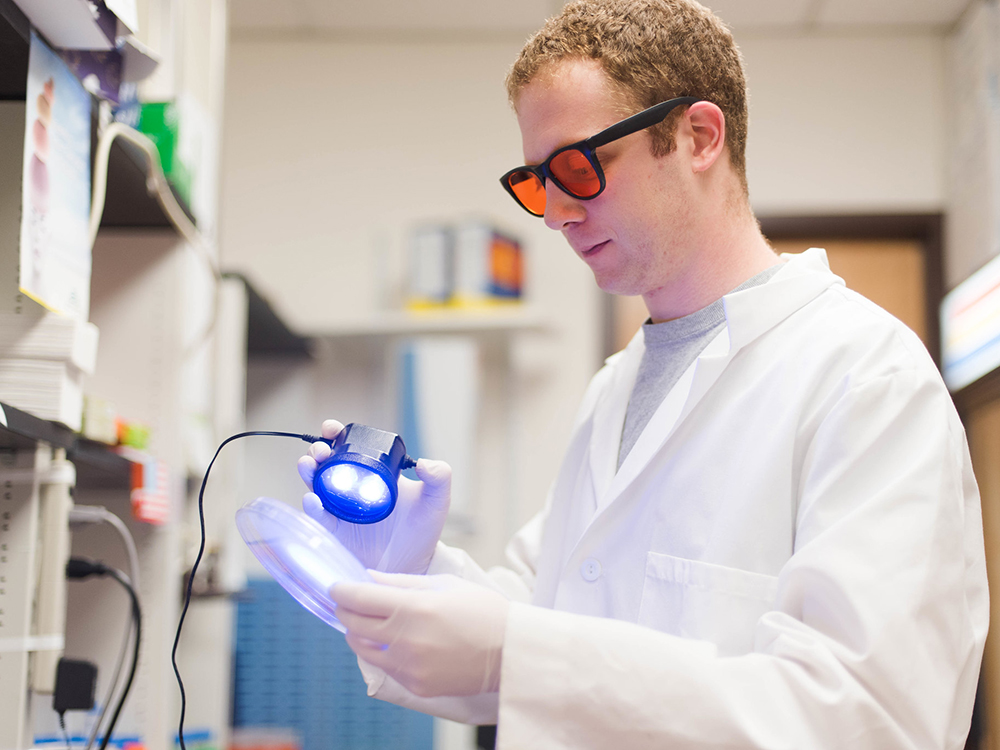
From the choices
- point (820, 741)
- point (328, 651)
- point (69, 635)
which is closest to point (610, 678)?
point (820, 741)

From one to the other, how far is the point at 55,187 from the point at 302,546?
0.55 m

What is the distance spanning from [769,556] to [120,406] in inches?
44.6

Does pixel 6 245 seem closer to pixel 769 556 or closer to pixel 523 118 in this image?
pixel 523 118

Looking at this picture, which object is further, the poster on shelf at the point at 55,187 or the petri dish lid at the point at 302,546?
the poster on shelf at the point at 55,187

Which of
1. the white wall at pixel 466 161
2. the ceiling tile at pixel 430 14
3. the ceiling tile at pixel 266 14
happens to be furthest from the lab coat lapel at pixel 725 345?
the ceiling tile at pixel 266 14

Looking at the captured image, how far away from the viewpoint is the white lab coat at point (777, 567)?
695 mm

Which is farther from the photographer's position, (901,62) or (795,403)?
(901,62)

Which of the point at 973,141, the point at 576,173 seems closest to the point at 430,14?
Result: the point at 973,141

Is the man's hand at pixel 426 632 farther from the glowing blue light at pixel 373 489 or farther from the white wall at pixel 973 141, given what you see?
the white wall at pixel 973 141

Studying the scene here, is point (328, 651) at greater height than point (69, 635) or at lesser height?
lesser

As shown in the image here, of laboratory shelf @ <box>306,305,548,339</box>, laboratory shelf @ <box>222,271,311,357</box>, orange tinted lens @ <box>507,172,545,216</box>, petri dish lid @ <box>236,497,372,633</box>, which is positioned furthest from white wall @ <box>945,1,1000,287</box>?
petri dish lid @ <box>236,497,372,633</box>

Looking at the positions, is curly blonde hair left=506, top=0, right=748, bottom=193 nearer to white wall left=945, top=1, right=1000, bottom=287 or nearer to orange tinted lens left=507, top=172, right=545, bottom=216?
orange tinted lens left=507, top=172, right=545, bottom=216

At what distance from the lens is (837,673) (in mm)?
689

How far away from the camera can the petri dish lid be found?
74 centimetres
